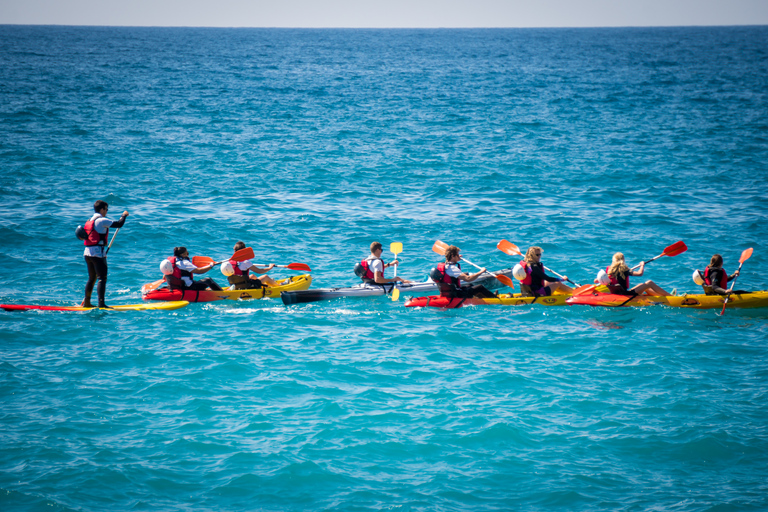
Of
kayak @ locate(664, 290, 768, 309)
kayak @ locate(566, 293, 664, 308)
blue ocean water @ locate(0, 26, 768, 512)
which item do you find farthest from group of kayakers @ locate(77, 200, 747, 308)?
blue ocean water @ locate(0, 26, 768, 512)

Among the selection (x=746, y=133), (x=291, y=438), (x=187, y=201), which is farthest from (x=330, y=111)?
(x=291, y=438)

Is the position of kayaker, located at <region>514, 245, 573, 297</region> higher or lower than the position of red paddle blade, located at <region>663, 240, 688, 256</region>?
lower

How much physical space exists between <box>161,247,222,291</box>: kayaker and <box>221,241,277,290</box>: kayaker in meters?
0.55

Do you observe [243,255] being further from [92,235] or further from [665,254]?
[665,254]

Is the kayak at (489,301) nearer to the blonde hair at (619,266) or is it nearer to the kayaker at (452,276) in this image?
the kayaker at (452,276)

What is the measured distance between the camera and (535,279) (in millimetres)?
14414

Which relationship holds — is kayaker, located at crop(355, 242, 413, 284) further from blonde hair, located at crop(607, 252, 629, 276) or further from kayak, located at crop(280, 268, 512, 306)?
blonde hair, located at crop(607, 252, 629, 276)

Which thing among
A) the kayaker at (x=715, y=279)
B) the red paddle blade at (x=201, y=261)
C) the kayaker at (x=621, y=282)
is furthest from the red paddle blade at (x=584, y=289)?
the red paddle blade at (x=201, y=261)

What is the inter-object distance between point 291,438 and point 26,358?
596 centimetres

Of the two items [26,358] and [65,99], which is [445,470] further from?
[65,99]

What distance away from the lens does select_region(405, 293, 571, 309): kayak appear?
14.4 metres

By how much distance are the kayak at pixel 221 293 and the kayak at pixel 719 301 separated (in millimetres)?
9078

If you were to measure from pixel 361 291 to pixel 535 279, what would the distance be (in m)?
4.27

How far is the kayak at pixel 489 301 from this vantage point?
47.3 ft
